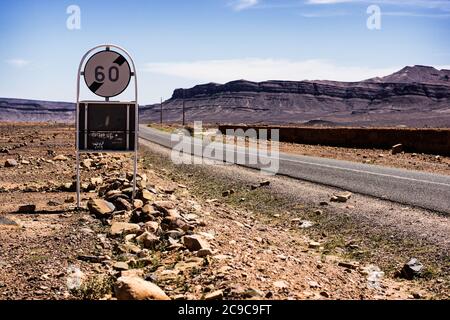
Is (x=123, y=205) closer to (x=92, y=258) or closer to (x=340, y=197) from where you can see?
(x=92, y=258)

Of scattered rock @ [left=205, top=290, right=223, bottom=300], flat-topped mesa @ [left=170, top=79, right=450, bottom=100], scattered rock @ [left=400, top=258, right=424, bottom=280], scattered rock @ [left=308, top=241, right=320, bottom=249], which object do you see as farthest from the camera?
flat-topped mesa @ [left=170, top=79, right=450, bottom=100]

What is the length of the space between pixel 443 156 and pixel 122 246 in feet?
61.5

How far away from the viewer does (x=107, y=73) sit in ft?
26.6

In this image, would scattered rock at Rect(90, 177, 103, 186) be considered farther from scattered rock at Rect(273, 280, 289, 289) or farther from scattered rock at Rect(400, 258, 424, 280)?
scattered rock at Rect(273, 280, 289, 289)

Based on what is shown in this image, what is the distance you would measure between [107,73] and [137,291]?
4.78m

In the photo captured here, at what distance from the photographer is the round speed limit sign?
26.3 feet

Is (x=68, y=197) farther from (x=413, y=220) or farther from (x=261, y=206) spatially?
(x=413, y=220)

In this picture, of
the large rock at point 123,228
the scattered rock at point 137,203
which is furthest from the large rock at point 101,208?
the large rock at point 123,228

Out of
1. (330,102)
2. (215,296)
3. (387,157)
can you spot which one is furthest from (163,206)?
(330,102)

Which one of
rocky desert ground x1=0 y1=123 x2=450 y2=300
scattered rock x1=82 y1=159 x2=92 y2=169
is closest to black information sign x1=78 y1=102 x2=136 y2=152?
rocky desert ground x1=0 y1=123 x2=450 y2=300

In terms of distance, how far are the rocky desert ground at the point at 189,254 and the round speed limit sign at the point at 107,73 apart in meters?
1.77

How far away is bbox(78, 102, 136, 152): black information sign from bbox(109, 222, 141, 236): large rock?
6.41ft

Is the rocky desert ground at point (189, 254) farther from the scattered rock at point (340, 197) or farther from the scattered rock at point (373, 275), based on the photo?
the scattered rock at point (340, 197)
